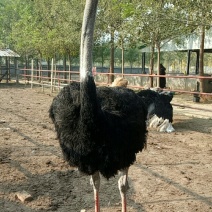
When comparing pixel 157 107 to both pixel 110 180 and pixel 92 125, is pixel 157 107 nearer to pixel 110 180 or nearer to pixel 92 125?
pixel 110 180

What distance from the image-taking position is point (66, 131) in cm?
250

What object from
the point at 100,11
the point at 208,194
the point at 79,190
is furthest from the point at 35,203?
the point at 100,11

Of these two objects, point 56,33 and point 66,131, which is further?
point 56,33

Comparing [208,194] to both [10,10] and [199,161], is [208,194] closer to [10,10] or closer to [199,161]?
[199,161]

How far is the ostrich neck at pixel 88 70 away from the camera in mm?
2246

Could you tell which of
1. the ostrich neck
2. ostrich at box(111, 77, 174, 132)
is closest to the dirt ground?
ostrich at box(111, 77, 174, 132)

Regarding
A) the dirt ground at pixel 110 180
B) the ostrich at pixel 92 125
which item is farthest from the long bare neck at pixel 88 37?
the dirt ground at pixel 110 180

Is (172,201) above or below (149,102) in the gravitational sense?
below

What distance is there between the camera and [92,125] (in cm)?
227

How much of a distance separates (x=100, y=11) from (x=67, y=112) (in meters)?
11.5

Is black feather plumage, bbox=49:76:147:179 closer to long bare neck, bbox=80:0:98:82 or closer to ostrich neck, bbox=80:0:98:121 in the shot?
ostrich neck, bbox=80:0:98:121

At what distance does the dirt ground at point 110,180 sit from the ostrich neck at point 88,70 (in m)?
1.21

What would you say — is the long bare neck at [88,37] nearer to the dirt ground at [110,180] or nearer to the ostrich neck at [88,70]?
the ostrich neck at [88,70]

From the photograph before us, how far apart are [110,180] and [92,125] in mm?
1602
